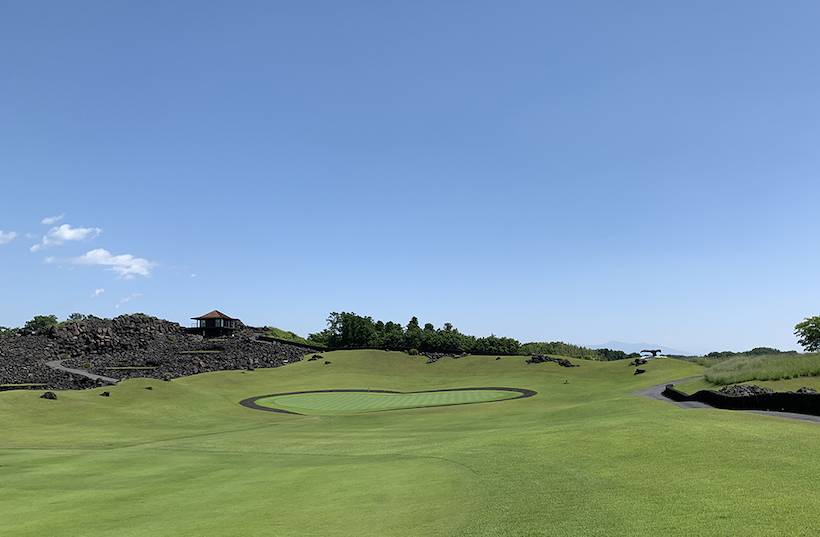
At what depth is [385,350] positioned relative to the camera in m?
83.0

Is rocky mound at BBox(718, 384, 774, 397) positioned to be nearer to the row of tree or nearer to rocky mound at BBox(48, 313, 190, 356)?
the row of tree

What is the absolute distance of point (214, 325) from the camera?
11588cm

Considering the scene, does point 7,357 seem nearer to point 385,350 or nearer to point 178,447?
point 385,350

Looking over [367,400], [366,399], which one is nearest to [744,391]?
[367,400]

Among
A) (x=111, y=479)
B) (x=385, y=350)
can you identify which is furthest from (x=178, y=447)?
(x=385, y=350)

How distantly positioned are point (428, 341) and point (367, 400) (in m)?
37.5

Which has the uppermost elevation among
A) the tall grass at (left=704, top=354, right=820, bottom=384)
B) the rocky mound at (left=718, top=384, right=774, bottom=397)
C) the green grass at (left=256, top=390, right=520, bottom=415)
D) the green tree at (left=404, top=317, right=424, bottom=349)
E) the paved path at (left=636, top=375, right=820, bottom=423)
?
the green tree at (left=404, top=317, right=424, bottom=349)

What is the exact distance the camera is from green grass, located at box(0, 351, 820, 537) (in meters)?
10.0

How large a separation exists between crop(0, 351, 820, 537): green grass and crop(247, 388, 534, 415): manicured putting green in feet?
32.2

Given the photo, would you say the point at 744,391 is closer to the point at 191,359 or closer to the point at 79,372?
the point at 191,359

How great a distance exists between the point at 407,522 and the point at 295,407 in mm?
35190

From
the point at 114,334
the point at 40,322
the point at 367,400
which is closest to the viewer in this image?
the point at 367,400

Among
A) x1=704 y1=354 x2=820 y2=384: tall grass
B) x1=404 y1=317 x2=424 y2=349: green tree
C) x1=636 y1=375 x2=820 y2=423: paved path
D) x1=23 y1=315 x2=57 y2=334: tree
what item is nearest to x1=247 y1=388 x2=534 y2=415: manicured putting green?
x1=636 y1=375 x2=820 y2=423: paved path

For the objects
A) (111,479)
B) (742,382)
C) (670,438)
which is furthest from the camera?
(742,382)
